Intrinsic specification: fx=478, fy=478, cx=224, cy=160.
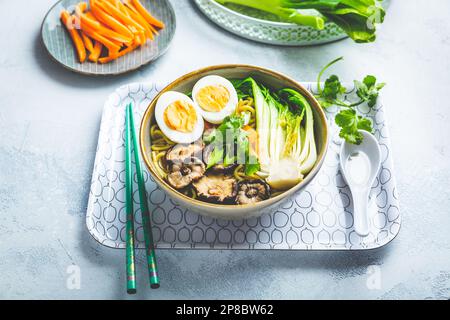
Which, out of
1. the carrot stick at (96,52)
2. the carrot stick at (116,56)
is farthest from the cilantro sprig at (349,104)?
the carrot stick at (96,52)

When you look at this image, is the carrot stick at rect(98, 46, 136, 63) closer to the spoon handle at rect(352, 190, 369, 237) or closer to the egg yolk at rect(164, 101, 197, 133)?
the egg yolk at rect(164, 101, 197, 133)

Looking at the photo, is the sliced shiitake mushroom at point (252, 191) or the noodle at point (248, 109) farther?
the noodle at point (248, 109)


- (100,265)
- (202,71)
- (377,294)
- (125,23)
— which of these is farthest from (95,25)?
(377,294)

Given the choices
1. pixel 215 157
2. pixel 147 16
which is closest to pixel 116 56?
pixel 147 16

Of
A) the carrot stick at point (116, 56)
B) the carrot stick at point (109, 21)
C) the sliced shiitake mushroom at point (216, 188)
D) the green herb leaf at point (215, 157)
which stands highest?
the carrot stick at point (109, 21)

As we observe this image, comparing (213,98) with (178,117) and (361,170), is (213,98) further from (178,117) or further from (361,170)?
(361,170)

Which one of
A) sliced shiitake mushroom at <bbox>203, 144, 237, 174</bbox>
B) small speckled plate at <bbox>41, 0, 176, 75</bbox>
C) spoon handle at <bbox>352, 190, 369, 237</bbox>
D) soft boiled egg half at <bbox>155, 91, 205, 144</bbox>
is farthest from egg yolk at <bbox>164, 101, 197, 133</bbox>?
spoon handle at <bbox>352, 190, 369, 237</bbox>

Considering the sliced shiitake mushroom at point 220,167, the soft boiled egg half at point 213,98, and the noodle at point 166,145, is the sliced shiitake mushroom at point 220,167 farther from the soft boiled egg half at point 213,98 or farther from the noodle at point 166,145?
the soft boiled egg half at point 213,98

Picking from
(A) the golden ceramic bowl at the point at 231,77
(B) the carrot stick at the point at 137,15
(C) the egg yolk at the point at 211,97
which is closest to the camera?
(A) the golden ceramic bowl at the point at 231,77
